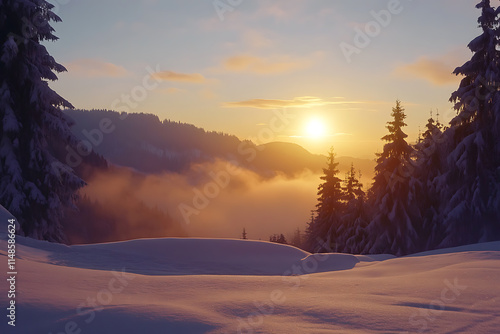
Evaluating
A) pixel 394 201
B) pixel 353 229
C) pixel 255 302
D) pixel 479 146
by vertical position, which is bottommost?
pixel 255 302

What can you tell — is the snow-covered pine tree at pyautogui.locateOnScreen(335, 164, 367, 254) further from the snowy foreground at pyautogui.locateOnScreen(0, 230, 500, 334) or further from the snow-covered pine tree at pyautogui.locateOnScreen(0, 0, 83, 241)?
the snowy foreground at pyautogui.locateOnScreen(0, 230, 500, 334)

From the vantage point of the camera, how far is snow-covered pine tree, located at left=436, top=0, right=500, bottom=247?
604 inches

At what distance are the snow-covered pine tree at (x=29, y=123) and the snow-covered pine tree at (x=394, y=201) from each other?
623 inches

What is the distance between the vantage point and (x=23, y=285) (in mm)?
3600

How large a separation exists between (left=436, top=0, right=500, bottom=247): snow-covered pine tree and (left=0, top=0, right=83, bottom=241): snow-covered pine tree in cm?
1540

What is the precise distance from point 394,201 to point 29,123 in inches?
696

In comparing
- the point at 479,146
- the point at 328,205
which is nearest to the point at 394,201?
the point at 479,146

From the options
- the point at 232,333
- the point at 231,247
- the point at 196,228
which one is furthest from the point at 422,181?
the point at 196,228

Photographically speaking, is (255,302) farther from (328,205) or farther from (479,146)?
(328,205)

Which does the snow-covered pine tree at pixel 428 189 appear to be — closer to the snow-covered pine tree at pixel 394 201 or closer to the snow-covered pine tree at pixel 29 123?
the snow-covered pine tree at pixel 394 201

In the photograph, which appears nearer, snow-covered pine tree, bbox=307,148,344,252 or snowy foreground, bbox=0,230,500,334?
snowy foreground, bbox=0,230,500,334

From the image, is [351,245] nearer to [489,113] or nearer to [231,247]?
[489,113]

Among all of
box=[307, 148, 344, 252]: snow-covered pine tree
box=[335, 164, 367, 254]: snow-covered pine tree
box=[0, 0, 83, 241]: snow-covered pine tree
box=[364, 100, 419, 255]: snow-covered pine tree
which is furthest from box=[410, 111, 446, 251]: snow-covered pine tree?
box=[0, 0, 83, 241]: snow-covered pine tree

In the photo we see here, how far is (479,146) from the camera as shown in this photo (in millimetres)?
15320
